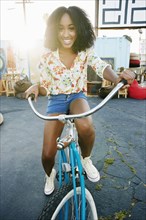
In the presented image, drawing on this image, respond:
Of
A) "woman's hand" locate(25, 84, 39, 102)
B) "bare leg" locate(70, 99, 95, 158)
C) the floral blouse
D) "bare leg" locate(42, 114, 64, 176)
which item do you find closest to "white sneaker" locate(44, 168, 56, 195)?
"bare leg" locate(42, 114, 64, 176)

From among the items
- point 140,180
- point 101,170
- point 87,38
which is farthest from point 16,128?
point 87,38

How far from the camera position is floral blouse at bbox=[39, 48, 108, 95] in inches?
77.2

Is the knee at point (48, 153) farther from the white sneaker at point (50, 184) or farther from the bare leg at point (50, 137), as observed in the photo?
the white sneaker at point (50, 184)

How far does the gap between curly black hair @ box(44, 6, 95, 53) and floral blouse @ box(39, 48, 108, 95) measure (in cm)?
7

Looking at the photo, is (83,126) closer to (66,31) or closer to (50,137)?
(50,137)

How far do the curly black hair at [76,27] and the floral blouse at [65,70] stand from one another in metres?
→ 0.07

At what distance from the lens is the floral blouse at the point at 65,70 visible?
196cm

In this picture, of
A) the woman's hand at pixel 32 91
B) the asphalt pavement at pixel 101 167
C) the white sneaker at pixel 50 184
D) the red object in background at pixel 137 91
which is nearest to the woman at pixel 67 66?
the woman's hand at pixel 32 91

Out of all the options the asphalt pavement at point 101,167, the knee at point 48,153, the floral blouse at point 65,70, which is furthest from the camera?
the asphalt pavement at point 101,167

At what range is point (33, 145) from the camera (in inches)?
160

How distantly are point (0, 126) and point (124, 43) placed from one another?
6.98 m

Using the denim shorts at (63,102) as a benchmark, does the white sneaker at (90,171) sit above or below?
below

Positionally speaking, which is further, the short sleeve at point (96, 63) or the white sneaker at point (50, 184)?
the white sneaker at point (50, 184)

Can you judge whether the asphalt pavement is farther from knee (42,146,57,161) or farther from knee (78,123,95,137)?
knee (78,123,95,137)
